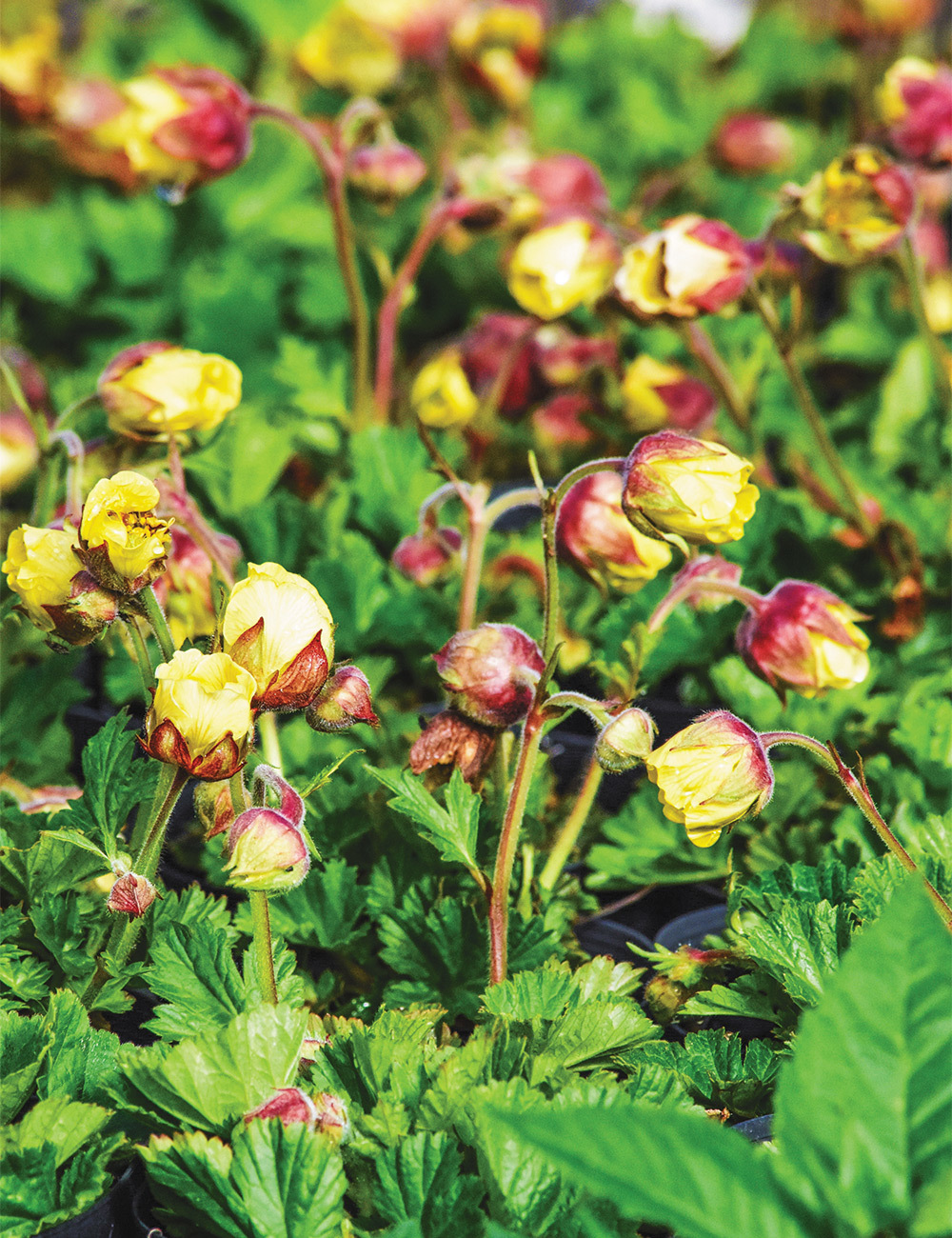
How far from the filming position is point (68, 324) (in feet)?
5.53

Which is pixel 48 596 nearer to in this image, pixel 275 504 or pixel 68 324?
pixel 275 504

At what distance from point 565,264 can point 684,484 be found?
0.47 metres

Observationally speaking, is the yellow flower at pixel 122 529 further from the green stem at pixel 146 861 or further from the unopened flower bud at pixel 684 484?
the unopened flower bud at pixel 684 484

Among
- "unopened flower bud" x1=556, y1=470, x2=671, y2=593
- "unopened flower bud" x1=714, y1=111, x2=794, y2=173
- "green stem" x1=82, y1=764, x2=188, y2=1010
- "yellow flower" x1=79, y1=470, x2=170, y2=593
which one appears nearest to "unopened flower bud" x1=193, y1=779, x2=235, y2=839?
"green stem" x1=82, y1=764, x2=188, y2=1010

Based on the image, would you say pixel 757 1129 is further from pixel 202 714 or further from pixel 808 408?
pixel 808 408

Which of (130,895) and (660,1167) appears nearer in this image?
(660,1167)

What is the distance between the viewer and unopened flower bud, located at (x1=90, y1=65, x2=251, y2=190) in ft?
3.59

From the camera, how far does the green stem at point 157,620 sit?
24.8 inches

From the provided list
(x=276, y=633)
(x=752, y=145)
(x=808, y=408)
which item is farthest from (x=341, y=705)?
(x=752, y=145)

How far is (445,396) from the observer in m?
1.28

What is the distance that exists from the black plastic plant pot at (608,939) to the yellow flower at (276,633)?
337 millimetres

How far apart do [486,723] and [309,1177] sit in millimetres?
277

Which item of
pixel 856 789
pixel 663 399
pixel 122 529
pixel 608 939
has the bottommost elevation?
pixel 608 939

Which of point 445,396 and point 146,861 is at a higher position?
point 146,861
